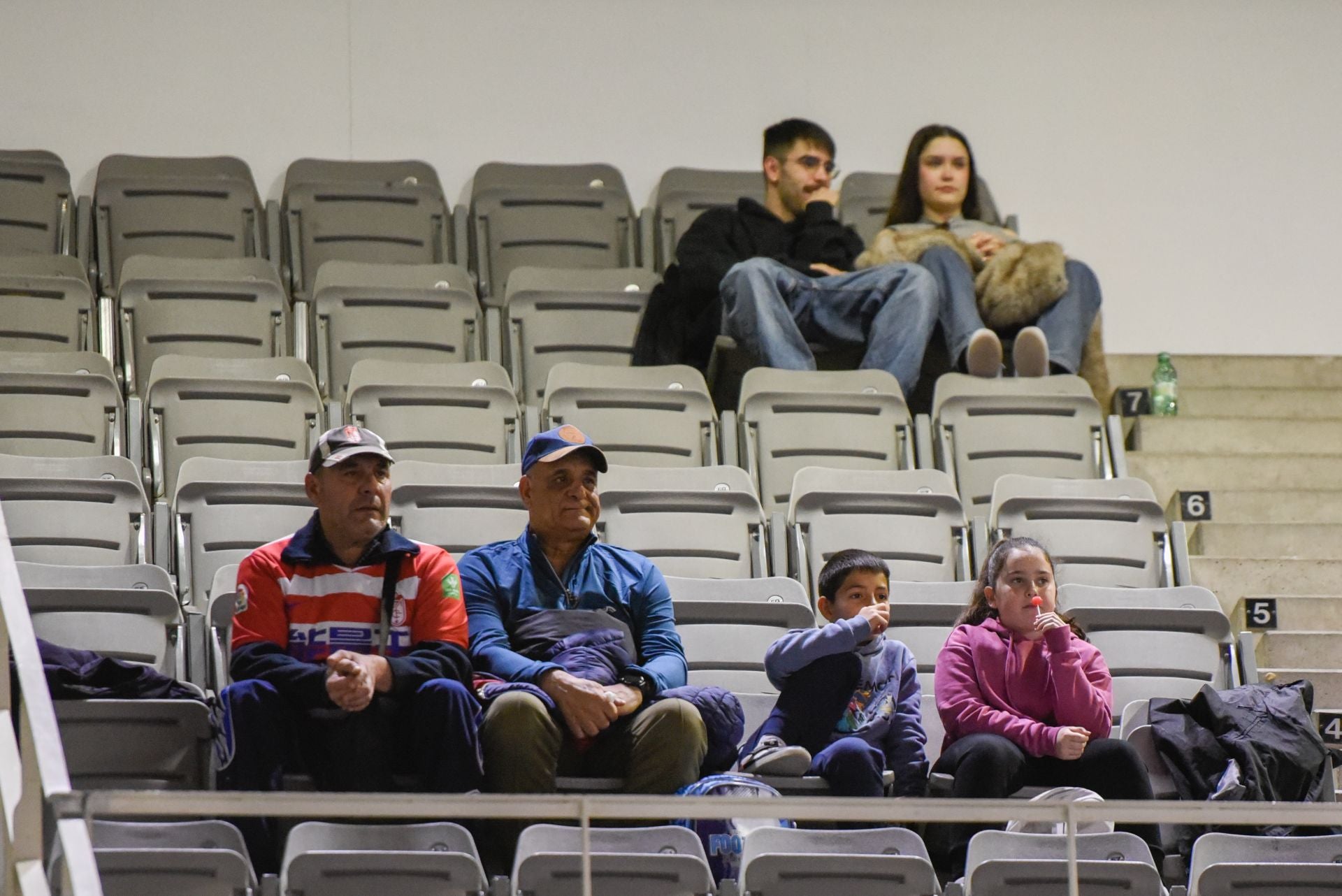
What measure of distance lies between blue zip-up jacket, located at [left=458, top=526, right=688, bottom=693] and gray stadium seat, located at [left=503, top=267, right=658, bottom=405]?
2104 millimetres

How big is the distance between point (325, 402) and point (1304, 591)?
9.00 feet

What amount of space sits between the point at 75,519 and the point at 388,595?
1280 millimetres

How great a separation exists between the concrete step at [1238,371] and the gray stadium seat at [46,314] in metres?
3.39

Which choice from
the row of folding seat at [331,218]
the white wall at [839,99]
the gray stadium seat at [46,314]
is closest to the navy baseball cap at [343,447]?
the gray stadium seat at [46,314]

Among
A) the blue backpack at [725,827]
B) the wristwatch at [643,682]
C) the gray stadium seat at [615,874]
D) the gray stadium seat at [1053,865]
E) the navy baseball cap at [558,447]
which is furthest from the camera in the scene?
the navy baseball cap at [558,447]

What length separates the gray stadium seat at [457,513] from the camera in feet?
16.6

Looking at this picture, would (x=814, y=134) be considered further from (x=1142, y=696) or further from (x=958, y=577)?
(x=1142, y=696)

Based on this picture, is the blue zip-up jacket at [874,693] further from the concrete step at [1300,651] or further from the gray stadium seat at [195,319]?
the gray stadium seat at [195,319]

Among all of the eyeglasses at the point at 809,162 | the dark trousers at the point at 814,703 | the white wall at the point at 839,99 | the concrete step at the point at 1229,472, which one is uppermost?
the white wall at the point at 839,99

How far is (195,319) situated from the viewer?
6.30 meters

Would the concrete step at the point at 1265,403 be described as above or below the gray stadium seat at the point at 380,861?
above

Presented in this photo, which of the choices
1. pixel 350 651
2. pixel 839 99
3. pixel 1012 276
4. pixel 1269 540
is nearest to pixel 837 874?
pixel 350 651

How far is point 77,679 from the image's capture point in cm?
388

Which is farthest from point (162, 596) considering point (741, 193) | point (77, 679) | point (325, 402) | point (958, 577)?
point (741, 193)
